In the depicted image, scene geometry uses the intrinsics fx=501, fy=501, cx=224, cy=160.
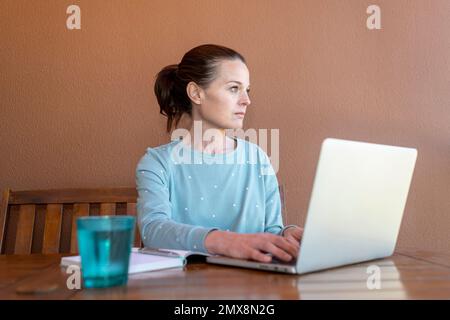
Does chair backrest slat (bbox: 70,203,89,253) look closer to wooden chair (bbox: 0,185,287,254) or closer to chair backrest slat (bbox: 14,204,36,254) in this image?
wooden chair (bbox: 0,185,287,254)

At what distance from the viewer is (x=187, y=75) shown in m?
1.43

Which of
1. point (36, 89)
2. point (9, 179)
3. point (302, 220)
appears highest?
point (36, 89)

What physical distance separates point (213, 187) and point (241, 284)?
0.67m

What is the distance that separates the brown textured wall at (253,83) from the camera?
1.71m

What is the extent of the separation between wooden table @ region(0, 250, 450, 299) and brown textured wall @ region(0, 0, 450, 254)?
2.84ft

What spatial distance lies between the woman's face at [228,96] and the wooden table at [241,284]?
0.59m

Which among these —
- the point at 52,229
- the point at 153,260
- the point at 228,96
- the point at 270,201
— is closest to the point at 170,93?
the point at 228,96

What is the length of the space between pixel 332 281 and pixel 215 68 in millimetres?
824

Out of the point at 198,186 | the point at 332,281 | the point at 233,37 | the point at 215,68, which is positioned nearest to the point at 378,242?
the point at 332,281

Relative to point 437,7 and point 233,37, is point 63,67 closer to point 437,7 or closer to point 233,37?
point 233,37

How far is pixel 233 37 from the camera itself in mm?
1739

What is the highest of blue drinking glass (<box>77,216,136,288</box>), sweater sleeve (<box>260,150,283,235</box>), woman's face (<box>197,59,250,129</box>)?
woman's face (<box>197,59,250,129</box>)

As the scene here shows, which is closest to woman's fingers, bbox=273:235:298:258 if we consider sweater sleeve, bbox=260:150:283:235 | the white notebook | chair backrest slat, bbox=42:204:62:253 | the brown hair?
the white notebook

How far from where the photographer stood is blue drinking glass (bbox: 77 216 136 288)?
A: 2.17ft
